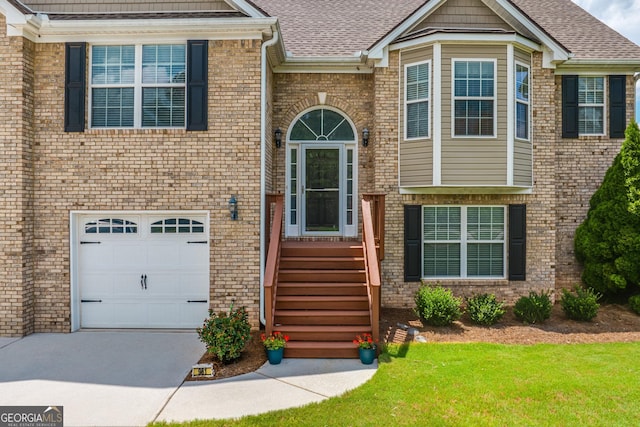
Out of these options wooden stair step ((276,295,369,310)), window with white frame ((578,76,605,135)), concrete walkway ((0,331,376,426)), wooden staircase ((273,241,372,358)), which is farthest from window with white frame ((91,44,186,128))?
window with white frame ((578,76,605,135))

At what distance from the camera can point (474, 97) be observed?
323 inches

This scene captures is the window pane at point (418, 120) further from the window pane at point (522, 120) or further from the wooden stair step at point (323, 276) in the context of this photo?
the wooden stair step at point (323, 276)

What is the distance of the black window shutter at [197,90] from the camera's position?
24.5 feet

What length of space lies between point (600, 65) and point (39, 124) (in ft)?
39.2

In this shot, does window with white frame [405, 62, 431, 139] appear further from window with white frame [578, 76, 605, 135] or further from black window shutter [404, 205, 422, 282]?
window with white frame [578, 76, 605, 135]

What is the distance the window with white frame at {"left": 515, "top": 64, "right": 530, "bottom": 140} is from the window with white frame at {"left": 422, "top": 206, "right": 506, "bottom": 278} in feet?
5.54

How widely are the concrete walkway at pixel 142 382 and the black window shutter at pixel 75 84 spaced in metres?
4.11

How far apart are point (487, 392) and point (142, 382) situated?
447cm

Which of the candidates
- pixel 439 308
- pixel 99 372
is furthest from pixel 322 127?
pixel 99 372

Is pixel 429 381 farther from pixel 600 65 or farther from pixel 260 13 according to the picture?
pixel 600 65

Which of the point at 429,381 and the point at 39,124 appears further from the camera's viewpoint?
the point at 39,124

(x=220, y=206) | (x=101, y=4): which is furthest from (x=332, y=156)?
(x=101, y=4)

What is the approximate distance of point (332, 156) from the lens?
9586 mm

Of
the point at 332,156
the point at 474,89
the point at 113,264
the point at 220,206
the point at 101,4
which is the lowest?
the point at 113,264
